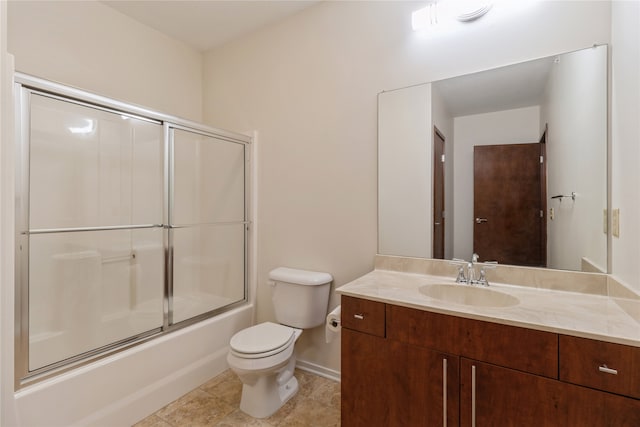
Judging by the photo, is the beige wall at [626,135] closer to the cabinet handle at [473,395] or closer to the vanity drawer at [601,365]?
the vanity drawer at [601,365]

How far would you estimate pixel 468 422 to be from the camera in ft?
3.95

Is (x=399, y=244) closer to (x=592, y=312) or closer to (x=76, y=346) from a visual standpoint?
(x=592, y=312)

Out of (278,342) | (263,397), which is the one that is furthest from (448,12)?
(263,397)

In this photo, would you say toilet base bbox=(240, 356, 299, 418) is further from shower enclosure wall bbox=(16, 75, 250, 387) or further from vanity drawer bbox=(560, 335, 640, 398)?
vanity drawer bbox=(560, 335, 640, 398)

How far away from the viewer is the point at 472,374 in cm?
119

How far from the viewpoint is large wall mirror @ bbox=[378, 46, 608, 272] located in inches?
56.9

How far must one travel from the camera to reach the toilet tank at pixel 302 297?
2.08m

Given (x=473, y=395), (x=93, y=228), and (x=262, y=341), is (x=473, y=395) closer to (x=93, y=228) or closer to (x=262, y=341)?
(x=262, y=341)

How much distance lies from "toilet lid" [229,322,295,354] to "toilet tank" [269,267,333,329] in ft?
0.36

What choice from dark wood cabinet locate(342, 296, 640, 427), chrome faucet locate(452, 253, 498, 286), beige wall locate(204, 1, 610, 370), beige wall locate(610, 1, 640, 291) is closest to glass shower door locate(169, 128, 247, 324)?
beige wall locate(204, 1, 610, 370)

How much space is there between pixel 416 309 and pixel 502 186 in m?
0.87

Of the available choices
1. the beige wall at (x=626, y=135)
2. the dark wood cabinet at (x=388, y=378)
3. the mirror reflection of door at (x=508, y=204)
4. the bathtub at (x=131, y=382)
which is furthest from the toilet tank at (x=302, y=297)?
the beige wall at (x=626, y=135)

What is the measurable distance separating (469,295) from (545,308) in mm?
348

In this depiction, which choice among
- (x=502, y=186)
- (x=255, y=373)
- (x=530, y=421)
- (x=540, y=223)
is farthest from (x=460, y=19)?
(x=255, y=373)
